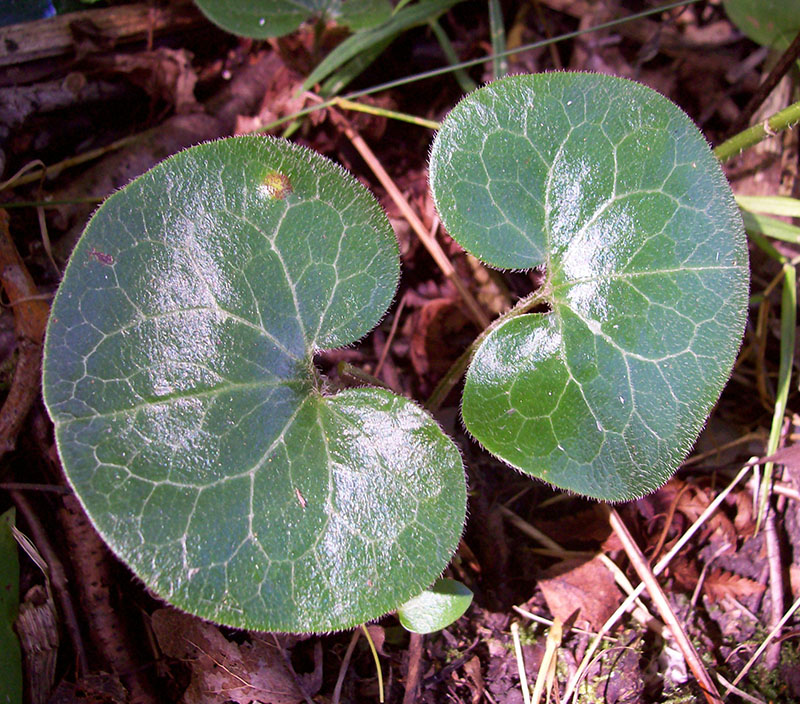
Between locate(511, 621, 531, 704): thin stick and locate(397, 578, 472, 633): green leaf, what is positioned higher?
locate(397, 578, 472, 633): green leaf

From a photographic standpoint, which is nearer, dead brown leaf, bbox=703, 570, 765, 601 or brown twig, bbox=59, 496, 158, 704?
brown twig, bbox=59, 496, 158, 704

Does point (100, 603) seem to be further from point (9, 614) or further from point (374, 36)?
point (374, 36)

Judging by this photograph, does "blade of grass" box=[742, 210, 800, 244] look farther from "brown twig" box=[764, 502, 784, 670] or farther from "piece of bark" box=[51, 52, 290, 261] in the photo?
"piece of bark" box=[51, 52, 290, 261]

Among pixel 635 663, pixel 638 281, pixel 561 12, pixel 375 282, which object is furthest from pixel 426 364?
pixel 561 12

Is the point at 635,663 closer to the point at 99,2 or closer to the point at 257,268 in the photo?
the point at 257,268

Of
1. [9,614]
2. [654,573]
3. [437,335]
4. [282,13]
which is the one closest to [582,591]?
[654,573]

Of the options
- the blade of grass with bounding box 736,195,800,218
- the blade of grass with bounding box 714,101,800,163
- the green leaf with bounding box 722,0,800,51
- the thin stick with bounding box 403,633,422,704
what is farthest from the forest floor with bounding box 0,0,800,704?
the blade of grass with bounding box 714,101,800,163

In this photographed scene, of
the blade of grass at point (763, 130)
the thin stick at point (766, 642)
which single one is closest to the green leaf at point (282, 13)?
the blade of grass at point (763, 130)
